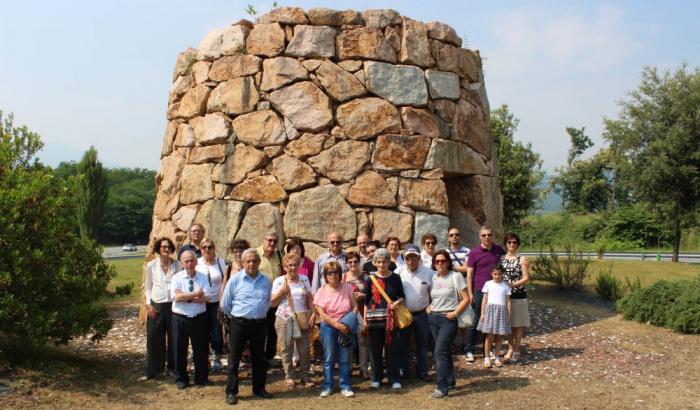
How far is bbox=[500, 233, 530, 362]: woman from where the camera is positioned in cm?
636

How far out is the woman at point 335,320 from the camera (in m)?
5.23

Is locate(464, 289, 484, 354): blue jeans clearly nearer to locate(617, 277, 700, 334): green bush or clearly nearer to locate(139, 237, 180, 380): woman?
locate(139, 237, 180, 380): woman

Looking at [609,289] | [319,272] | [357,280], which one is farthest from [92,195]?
[357,280]

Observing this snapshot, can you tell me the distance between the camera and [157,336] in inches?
228

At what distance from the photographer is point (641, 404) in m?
5.04

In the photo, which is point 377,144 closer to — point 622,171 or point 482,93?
point 482,93

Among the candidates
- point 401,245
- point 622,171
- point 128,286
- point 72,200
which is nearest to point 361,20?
point 401,245

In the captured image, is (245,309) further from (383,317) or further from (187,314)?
(383,317)

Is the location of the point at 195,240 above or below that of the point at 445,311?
above

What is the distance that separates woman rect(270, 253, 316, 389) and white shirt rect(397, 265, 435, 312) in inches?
36.8

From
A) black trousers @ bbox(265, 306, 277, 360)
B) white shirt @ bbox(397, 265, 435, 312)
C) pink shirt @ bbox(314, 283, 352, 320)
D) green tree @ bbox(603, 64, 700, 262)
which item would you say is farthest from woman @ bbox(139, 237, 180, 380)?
green tree @ bbox(603, 64, 700, 262)

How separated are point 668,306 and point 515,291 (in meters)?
→ 3.70

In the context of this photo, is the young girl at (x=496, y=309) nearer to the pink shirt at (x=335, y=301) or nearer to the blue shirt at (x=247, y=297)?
the pink shirt at (x=335, y=301)

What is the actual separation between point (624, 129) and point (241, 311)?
740 inches
